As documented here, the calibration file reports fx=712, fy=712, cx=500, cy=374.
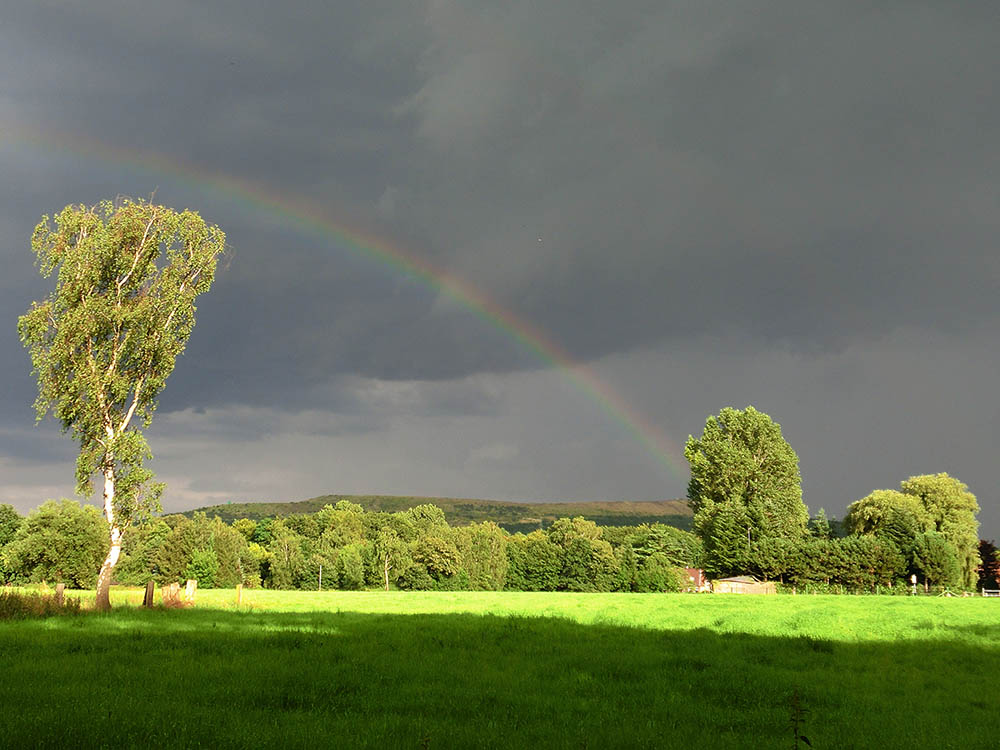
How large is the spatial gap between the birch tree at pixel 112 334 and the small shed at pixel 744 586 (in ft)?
209

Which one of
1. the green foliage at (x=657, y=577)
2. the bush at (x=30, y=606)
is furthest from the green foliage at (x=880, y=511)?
the bush at (x=30, y=606)

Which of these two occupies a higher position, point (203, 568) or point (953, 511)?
point (953, 511)

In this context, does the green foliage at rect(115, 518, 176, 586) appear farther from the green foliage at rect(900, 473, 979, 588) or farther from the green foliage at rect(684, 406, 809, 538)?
the green foliage at rect(900, 473, 979, 588)

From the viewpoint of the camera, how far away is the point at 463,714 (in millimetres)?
11672

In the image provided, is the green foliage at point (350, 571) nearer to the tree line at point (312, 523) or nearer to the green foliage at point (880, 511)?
the tree line at point (312, 523)

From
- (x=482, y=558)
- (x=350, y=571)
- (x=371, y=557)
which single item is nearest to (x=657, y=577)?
Result: (x=482, y=558)

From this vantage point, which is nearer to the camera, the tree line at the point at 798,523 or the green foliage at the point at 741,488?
the tree line at the point at 798,523

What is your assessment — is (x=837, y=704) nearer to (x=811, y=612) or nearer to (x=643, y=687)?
(x=643, y=687)

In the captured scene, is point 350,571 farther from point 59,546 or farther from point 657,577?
point 657,577

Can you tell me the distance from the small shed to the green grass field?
5543 centimetres

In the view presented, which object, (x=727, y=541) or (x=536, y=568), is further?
(x=536, y=568)

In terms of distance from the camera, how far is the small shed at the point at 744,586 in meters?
78.9

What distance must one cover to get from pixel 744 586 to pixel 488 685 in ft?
243

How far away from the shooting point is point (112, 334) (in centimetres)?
3925
